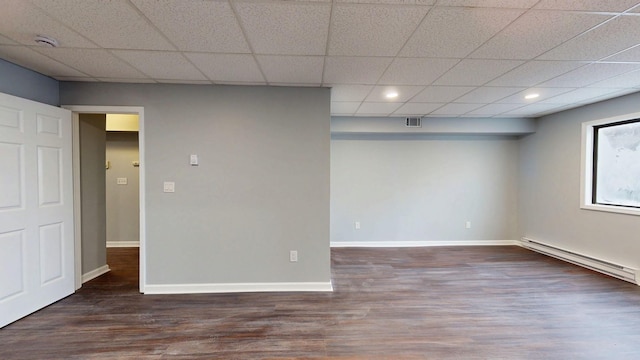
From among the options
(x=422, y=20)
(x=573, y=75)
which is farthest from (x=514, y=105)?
(x=422, y=20)

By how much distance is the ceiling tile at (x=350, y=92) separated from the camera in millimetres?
3217

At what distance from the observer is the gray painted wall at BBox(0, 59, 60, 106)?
2.56 metres

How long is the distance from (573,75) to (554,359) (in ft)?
8.79

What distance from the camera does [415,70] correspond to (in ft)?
8.84

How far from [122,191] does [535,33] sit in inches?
250

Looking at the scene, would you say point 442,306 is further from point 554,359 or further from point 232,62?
point 232,62

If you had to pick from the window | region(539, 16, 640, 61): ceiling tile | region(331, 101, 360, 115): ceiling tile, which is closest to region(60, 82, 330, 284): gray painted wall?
region(331, 101, 360, 115): ceiling tile

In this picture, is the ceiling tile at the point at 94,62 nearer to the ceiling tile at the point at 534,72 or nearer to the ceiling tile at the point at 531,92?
the ceiling tile at the point at 534,72

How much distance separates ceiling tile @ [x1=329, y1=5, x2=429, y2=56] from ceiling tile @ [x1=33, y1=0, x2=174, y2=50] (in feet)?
4.32

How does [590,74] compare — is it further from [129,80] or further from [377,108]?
[129,80]

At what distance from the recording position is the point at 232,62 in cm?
254

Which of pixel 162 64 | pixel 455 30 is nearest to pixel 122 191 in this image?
pixel 162 64

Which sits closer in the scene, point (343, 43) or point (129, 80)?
point (343, 43)

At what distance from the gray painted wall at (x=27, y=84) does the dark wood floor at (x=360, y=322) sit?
7.13 ft
